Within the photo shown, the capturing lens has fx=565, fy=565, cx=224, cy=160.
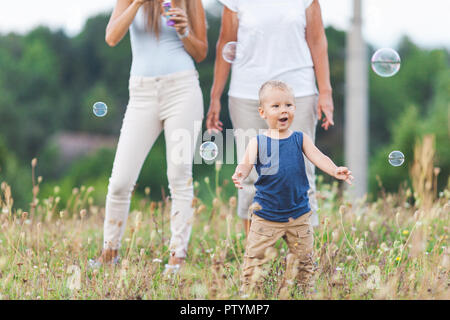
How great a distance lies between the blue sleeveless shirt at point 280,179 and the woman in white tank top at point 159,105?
67 cm

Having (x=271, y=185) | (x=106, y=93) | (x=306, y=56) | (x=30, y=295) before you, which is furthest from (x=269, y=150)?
(x=106, y=93)

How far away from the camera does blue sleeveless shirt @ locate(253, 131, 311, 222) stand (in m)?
2.69

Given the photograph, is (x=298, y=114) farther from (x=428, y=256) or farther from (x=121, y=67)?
(x=121, y=67)

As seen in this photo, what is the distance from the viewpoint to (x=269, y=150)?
2713 millimetres

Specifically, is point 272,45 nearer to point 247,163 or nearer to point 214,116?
point 214,116

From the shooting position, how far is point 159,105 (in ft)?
10.9

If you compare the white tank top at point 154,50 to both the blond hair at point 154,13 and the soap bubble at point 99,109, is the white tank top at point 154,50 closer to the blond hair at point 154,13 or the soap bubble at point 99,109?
the blond hair at point 154,13

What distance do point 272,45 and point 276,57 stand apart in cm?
7

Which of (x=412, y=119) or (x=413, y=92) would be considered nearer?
(x=412, y=119)

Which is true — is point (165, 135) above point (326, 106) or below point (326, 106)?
below

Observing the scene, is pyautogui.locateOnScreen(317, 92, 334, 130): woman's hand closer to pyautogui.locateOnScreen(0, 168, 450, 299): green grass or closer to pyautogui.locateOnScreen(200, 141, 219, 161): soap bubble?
pyautogui.locateOnScreen(0, 168, 450, 299): green grass

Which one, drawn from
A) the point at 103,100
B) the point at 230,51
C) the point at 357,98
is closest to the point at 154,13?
the point at 230,51
